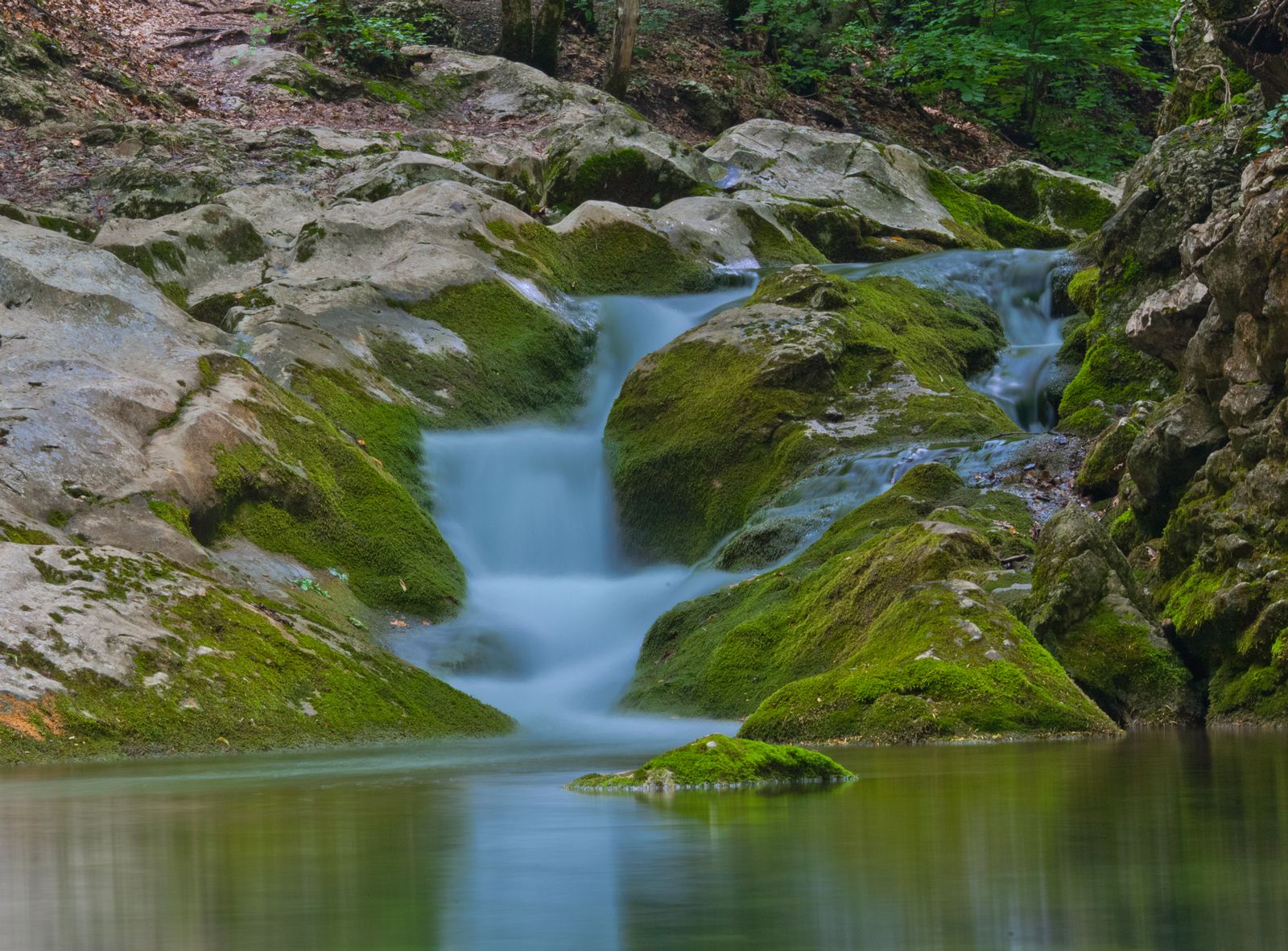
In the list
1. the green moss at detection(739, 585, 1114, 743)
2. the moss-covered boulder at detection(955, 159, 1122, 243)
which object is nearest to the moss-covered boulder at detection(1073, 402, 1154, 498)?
the green moss at detection(739, 585, 1114, 743)

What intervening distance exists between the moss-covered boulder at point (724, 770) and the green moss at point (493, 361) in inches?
389

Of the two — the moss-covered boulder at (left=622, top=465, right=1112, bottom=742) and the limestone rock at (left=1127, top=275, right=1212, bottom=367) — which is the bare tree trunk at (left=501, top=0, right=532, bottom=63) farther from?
the limestone rock at (left=1127, top=275, right=1212, bottom=367)

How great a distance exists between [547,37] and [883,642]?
2324 centimetres

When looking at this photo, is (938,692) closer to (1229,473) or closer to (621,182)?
(1229,473)

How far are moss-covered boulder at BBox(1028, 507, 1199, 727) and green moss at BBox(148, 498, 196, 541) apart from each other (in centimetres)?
606

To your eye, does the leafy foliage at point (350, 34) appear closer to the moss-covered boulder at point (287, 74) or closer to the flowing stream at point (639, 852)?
the moss-covered boulder at point (287, 74)

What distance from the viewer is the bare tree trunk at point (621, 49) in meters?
29.0

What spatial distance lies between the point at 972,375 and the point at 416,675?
9628 mm

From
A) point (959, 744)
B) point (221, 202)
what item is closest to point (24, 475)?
point (959, 744)

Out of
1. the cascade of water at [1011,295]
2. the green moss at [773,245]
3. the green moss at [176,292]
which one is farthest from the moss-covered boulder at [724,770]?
the green moss at [773,245]

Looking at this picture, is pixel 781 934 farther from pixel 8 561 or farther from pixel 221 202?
pixel 221 202

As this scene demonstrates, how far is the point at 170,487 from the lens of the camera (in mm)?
10703

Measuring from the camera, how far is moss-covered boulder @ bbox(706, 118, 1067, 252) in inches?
944

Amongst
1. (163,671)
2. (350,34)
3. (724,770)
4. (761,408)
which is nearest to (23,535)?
(163,671)
